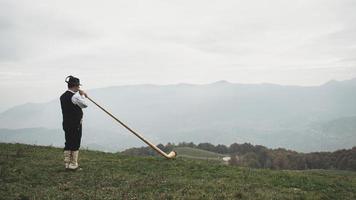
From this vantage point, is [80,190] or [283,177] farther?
[283,177]

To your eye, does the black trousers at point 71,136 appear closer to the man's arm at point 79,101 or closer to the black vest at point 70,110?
the black vest at point 70,110

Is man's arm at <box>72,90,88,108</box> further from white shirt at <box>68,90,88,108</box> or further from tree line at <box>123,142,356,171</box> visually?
tree line at <box>123,142,356,171</box>

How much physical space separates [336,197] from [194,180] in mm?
4889

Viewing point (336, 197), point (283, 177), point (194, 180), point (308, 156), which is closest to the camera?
point (336, 197)

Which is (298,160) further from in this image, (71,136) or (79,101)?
(79,101)

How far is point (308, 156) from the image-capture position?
11462 cm

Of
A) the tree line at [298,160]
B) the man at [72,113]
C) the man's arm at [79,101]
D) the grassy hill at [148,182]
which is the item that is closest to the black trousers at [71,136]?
the man at [72,113]

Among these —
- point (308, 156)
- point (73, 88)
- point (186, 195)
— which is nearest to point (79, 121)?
point (73, 88)

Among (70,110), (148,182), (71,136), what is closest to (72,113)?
(70,110)

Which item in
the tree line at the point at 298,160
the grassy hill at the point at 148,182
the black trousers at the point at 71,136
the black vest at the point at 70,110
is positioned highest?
the black vest at the point at 70,110

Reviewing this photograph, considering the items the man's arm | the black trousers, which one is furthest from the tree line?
the man's arm

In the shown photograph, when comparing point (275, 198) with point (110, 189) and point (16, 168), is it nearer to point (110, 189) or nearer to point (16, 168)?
point (110, 189)

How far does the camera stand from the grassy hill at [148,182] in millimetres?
11047

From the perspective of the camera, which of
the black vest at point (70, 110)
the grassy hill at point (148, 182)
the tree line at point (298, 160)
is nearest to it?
the grassy hill at point (148, 182)
